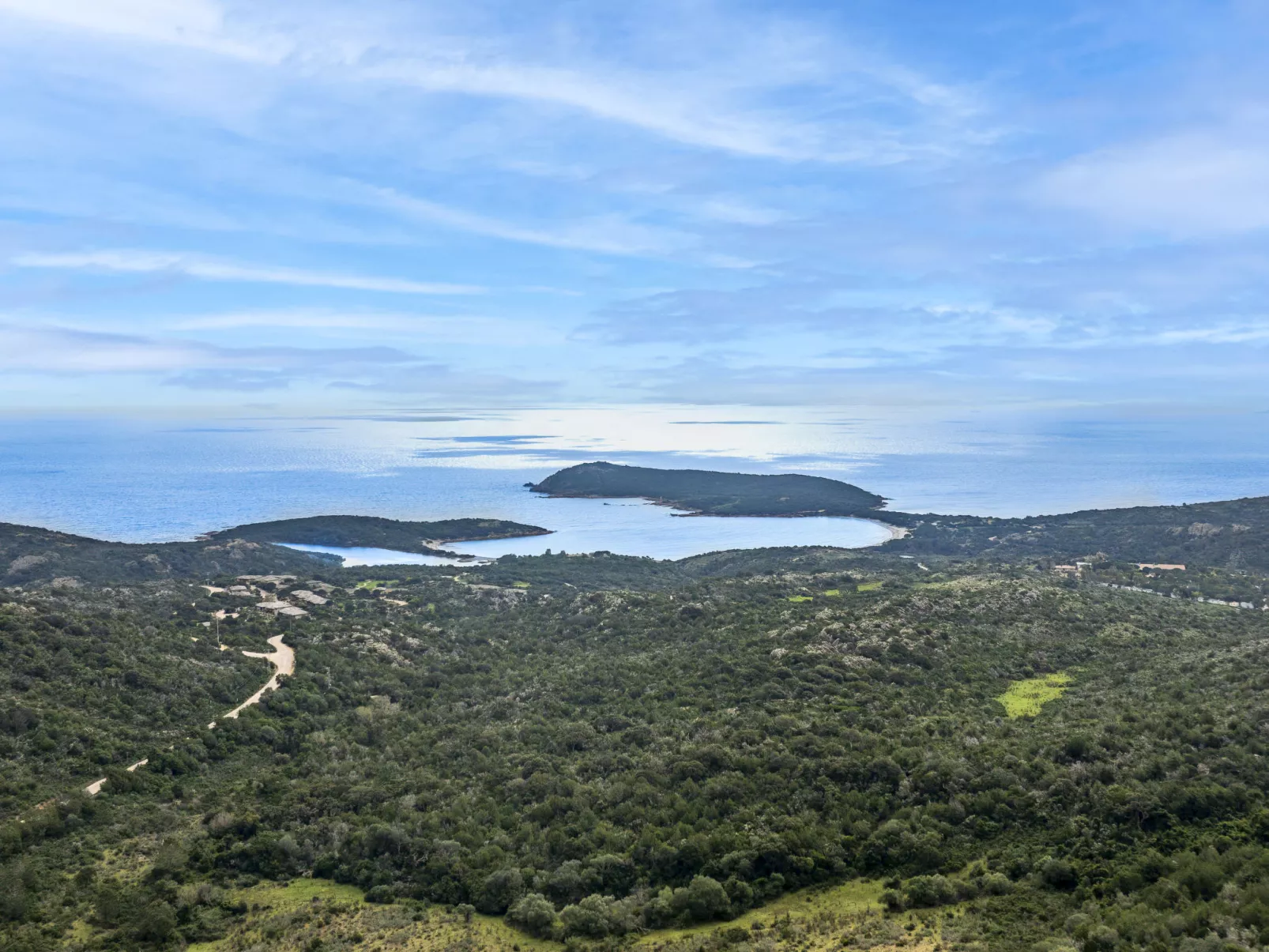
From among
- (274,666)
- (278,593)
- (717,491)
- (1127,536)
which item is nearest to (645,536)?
(717,491)

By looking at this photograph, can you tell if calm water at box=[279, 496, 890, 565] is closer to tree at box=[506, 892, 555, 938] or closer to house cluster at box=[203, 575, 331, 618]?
house cluster at box=[203, 575, 331, 618]

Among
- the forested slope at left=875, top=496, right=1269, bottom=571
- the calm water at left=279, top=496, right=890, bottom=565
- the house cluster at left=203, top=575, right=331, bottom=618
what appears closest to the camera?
the house cluster at left=203, top=575, right=331, bottom=618

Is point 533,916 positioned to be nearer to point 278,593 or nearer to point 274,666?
point 274,666

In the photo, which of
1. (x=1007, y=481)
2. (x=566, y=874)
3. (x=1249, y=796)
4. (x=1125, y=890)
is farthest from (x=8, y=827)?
(x=1007, y=481)

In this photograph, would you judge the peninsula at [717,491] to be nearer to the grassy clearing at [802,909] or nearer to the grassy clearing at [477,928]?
the grassy clearing at [802,909]

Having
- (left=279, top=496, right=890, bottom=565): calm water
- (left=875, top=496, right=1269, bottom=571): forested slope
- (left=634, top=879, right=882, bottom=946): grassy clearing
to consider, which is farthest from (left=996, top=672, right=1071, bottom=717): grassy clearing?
(left=279, top=496, right=890, bottom=565): calm water
